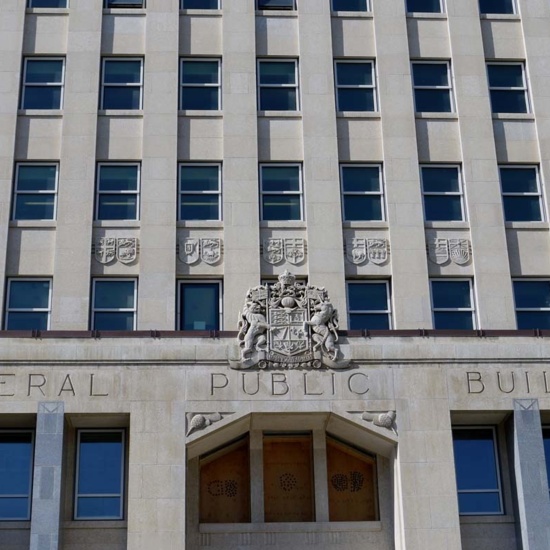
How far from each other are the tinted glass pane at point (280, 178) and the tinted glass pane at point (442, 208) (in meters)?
3.72

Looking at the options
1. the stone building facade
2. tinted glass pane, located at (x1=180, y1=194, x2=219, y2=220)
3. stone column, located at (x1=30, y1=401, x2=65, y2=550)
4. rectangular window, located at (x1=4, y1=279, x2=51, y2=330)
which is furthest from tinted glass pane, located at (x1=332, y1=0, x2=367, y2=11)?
stone column, located at (x1=30, y1=401, x2=65, y2=550)

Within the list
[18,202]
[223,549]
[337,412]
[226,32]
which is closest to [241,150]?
[226,32]

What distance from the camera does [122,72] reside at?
33.4 metres

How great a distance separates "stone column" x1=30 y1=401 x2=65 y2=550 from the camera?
25688mm

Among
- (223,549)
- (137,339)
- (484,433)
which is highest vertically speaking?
(137,339)

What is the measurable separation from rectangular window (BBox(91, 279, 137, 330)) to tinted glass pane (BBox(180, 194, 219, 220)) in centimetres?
255

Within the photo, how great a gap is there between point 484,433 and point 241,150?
10318 mm

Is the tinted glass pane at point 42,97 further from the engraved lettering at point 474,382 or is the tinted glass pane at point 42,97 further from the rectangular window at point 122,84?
the engraved lettering at point 474,382

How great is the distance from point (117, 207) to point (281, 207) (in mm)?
4554

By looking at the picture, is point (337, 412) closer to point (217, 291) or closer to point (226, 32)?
point (217, 291)

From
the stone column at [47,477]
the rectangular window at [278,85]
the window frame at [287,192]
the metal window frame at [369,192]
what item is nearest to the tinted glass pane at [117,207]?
the window frame at [287,192]

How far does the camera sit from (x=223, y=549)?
2739 cm

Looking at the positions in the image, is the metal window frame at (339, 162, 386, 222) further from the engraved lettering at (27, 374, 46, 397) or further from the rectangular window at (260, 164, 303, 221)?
A: the engraved lettering at (27, 374, 46, 397)

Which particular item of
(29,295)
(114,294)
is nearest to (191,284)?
(114,294)
